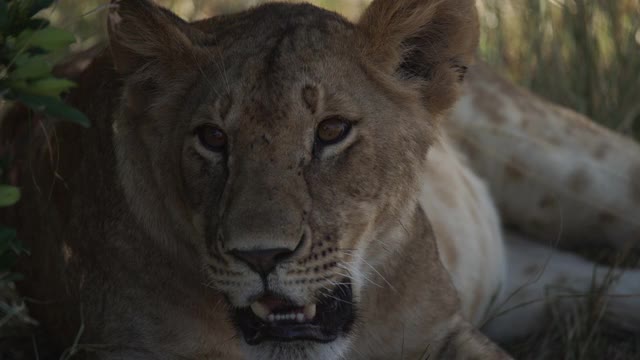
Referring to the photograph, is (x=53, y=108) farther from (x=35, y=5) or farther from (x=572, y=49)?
(x=572, y=49)

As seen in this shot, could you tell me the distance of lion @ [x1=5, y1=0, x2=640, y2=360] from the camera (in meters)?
2.79

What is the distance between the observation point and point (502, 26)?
589 centimetres

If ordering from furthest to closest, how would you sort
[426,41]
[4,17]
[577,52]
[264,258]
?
[577,52] < [426,41] < [4,17] < [264,258]

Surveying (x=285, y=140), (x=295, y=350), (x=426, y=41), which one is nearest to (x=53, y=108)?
(x=285, y=140)

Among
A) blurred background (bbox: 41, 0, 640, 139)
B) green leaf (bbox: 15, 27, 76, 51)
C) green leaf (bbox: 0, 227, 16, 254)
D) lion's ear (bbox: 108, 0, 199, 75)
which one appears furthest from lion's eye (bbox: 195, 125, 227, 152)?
blurred background (bbox: 41, 0, 640, 139)

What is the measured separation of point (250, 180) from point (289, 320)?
12.6 inches

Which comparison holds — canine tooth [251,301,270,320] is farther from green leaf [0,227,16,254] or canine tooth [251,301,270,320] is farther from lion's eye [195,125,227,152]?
green leaf [0,227,16,254]

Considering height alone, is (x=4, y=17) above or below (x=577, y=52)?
above

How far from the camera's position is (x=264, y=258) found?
2637mm

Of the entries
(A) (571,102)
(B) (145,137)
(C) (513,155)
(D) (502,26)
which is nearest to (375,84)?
(B) (145,137)

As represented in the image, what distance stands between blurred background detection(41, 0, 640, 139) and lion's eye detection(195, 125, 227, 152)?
2413 mm

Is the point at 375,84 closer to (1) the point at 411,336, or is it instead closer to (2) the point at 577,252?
(1) the point at 411,336

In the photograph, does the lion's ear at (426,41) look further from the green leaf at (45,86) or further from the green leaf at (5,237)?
the green leaf at (5,237)

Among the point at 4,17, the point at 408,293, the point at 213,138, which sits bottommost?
the point at 408,293
